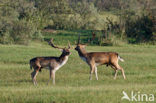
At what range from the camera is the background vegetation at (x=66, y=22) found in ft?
107

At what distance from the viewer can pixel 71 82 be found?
15.3 meters

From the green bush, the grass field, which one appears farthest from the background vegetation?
the grass field

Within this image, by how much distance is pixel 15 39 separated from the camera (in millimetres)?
32594

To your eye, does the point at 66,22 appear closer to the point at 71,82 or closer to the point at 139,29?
the point at 139,29

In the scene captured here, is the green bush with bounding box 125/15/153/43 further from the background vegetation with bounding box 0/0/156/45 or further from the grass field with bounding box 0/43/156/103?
the grass field with bounding box 0/43/156/103

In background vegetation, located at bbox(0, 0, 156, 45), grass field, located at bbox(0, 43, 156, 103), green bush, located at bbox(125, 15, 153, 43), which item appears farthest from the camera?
green bush, located at bbox(125, 15, 153, 43)

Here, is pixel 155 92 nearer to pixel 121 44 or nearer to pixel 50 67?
pixel 50 67

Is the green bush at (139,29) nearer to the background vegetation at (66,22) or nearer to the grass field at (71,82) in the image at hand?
the background vegetation at (66,22)

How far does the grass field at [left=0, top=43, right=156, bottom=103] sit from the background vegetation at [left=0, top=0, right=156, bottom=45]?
21.4 ft

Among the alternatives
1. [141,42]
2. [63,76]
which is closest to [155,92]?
[63,76]

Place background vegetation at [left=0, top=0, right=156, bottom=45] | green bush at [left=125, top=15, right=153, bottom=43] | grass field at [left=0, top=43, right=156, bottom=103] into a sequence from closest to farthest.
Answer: grass field at [left=0, top=43, right=156, bottom=103], background vegetation at [left=0, top=0, right=156, bottom=45], green bush at [left=125, top=15, right=153, bottom=43]

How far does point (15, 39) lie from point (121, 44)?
28.7 ft

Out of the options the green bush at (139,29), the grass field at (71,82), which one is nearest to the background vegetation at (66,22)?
the green bush at (139,29)

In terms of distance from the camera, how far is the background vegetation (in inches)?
1280
